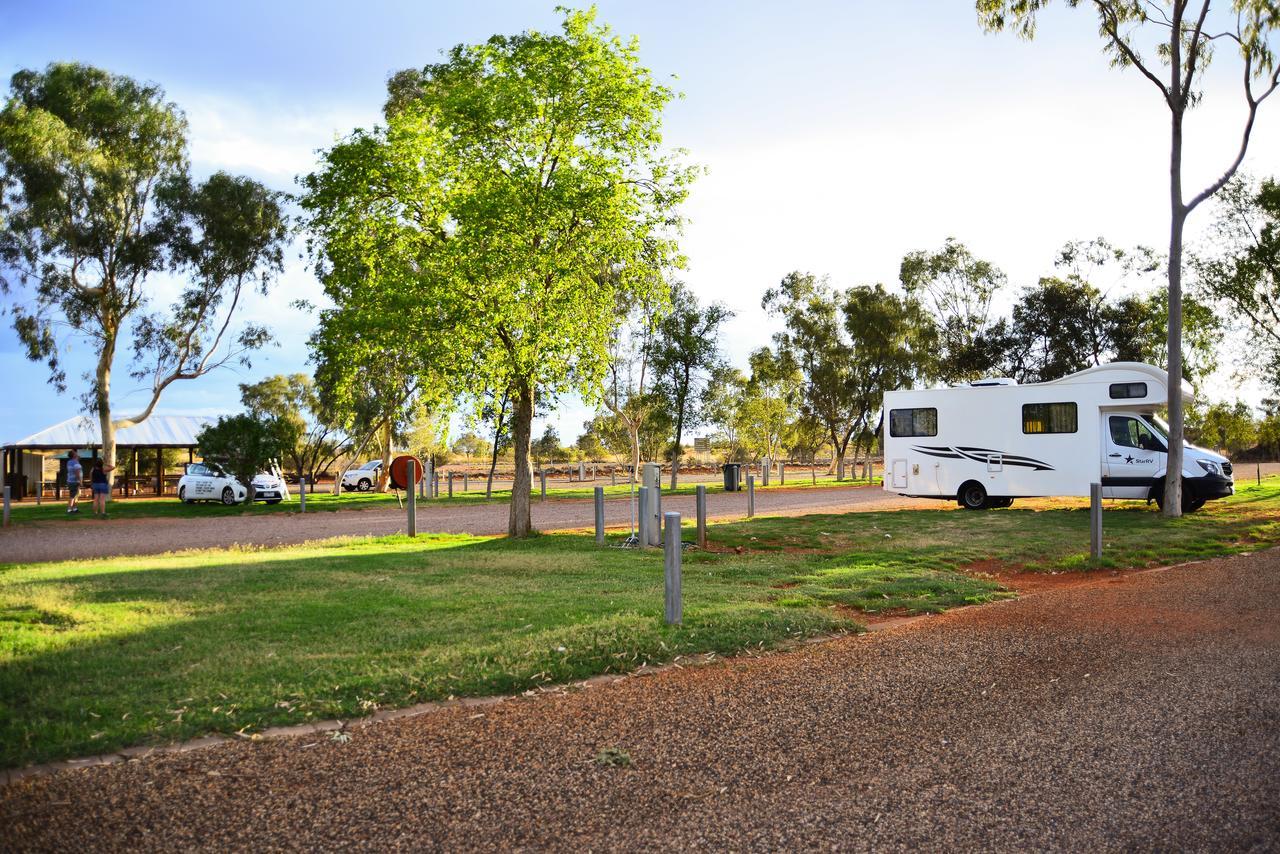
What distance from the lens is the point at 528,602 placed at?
854 cm

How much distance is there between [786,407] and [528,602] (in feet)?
142

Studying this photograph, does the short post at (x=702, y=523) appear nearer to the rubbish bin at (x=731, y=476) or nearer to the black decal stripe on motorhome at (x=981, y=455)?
the black decal stripe on motorhome at (x=981, y=455)

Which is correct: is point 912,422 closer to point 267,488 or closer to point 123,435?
point 267,488

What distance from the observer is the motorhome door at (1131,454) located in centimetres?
2059

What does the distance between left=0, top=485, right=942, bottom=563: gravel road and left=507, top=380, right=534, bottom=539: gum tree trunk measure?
1.74m

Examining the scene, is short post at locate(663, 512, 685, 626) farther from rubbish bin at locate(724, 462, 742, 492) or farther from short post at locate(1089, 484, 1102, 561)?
rubbish bin at locate(724, 462, 742, 492)

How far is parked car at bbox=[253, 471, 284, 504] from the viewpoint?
98.3 ft

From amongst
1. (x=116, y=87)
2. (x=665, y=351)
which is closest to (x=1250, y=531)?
(x=665, y=351)

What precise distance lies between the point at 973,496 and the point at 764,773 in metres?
20.1

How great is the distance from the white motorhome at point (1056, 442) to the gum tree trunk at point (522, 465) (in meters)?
11.0

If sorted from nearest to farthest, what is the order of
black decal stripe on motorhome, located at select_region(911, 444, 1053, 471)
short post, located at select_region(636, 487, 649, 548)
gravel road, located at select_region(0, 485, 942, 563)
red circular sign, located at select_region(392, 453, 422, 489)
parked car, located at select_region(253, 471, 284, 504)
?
1. short post, located at select_region(636, 487, 649, 548)
2. gravel road, located at select_region(0, 485, 942, 563)
3. red circular sign, located at select_region(392, 453, 422, 489)
4. black decal stripe on motorhome, located at select_region(911, 444, 1053, 471)
5. parked car, located at select_region(253, 471, 284, 504)

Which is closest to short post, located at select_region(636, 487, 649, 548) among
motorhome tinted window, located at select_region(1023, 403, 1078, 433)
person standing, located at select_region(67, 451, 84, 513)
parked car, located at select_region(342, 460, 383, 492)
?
motorhome tinted window, located at select_region(1023, 403, 1078, 433)

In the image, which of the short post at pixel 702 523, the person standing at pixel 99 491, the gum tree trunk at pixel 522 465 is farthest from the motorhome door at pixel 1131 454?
the person standing at pixel 99 491

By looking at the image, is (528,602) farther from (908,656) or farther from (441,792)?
(441,792)
